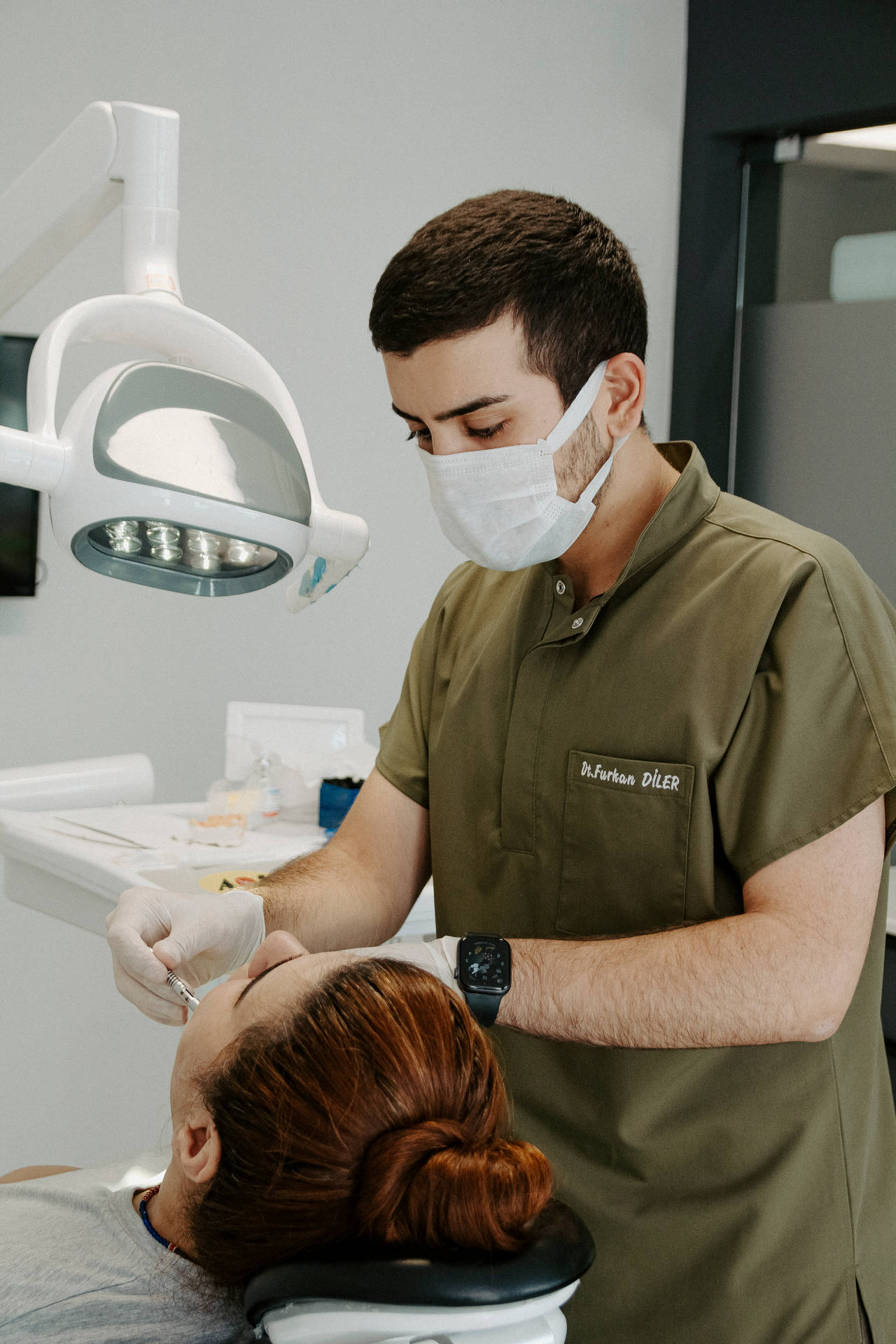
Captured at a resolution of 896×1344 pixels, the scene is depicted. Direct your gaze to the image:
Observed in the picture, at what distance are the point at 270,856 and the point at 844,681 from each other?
55.2 inches

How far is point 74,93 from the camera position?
2750 millimetres

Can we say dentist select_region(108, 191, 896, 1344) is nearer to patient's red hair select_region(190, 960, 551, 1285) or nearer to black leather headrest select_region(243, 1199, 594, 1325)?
patient's red hair select_region(190, 960, 551, 1285)

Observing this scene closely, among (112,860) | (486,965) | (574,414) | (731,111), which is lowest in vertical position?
(112,860)

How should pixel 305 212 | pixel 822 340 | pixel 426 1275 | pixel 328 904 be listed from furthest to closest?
pixel 822 340 < pixel 305 212 < pixel 328 904 < pixel 426 1275

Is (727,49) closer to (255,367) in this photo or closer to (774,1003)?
(255,367)

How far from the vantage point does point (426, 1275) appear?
817mm

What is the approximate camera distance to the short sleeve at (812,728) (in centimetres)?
106

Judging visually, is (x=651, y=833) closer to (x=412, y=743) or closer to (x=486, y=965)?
(x=486, y=965)

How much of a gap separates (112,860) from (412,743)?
88 centimetres

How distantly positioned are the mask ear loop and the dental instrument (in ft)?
2.12

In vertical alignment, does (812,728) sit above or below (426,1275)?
above

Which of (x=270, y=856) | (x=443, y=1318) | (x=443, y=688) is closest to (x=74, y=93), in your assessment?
(x=270, y=856)

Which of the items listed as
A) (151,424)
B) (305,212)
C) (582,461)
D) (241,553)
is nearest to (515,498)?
(582,461)

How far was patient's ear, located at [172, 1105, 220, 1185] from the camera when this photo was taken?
99cm
